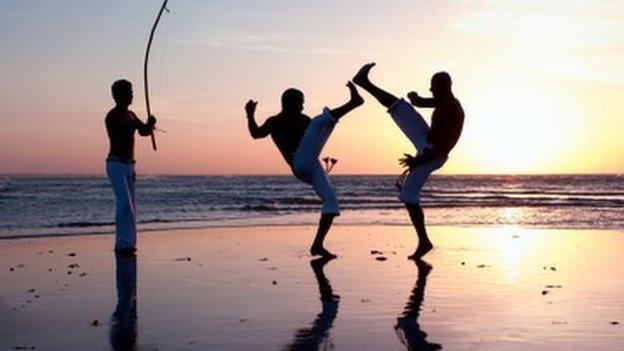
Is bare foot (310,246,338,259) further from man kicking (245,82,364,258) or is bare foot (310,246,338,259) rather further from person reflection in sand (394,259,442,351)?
person reflection in sand (394,259,442,351)

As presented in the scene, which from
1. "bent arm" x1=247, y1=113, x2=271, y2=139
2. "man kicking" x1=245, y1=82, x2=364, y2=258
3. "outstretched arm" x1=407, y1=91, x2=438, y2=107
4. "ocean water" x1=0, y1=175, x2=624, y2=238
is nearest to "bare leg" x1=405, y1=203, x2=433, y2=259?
"man kicking" x1=245, y1=82, x2=364, y2=258

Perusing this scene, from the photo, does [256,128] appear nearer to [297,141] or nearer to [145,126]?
[297,141]

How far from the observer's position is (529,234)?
45.5 feet

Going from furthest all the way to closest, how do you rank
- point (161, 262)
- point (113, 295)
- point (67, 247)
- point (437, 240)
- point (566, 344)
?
point (437, 240) < point (67, 247) < point (161, 262) < point (113, 295) < point (566, 344)

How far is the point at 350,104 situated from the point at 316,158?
0.79 meters

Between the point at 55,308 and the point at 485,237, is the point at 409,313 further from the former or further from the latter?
the point at 485,237

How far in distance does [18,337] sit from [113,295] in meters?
1.71

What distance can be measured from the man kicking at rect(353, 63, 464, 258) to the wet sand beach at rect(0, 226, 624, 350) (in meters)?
0.80

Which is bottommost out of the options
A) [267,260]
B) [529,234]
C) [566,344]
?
[529,234]

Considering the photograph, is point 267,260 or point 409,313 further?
point 267,260

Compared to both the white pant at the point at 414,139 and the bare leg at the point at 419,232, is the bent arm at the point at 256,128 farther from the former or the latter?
the bare leg at the point at 419,232

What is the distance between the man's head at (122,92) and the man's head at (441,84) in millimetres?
3659

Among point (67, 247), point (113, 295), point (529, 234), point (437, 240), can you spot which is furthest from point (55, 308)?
point (529, 234)

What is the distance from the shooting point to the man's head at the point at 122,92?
9.79 metres
